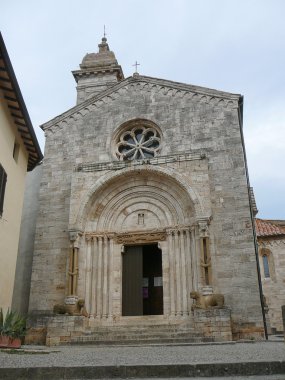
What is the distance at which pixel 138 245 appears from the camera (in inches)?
649

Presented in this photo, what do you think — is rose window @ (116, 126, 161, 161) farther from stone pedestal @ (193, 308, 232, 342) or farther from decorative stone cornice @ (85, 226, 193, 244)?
stone pedestal @ (193, 308, 232, 342)

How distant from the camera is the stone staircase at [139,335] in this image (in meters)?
12.5

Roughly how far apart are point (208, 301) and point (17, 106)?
350 inches

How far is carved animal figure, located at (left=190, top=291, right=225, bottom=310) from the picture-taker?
13.5 m

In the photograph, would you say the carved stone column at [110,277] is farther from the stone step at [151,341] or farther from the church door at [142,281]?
the stone step at [151,341]

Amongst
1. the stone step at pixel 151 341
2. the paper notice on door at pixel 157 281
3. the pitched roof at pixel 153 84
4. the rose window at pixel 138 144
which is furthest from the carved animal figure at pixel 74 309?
the pitched roof at pixel 153 84

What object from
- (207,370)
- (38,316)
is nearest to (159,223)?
(38,316)

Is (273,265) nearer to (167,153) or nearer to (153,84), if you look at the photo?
(167,153)

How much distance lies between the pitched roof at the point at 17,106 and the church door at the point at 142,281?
528cm

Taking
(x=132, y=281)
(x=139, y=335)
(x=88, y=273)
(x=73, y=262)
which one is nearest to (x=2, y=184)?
(x=73, y=262)

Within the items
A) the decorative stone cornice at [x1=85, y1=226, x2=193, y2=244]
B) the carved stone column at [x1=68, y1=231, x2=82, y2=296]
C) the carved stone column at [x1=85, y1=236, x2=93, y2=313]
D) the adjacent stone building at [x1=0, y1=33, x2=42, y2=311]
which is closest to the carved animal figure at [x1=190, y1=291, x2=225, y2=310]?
the decorative stone cornice at [x1=85, y1=226, x2=193, y2=244]

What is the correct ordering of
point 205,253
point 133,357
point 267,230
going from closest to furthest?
point 133,357 → point 205,253 → point 267,230

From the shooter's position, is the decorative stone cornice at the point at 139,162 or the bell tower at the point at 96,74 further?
the bell tower at the point at 96,74

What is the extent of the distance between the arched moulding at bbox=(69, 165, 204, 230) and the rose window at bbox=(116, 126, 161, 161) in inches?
50.9
